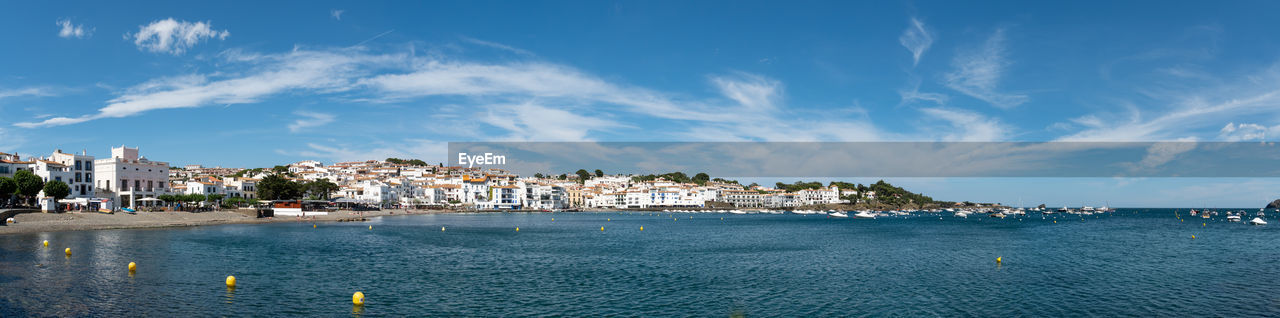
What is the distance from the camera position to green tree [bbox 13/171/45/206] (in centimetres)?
6116

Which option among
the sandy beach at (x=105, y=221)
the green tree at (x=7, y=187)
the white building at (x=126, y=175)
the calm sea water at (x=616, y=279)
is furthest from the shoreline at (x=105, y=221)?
the white building at (x=126, y=175)

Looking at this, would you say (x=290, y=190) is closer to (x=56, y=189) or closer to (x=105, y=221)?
(x=56, y=189)

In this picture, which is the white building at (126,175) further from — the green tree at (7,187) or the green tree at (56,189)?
the green tree at (7,187)

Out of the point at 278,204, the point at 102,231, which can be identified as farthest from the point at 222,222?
the point at 278,204

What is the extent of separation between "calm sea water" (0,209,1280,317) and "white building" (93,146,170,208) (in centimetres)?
4337

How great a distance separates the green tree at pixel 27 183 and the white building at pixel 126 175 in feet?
45.5

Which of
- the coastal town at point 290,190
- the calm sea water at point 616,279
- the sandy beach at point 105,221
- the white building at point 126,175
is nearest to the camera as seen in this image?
the calm sea water at point 616,279

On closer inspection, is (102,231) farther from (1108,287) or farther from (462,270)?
(1108,287)

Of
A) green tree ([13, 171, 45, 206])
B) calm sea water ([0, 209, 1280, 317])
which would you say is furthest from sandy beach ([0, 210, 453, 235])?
green tree ([13, 171, 45, 206])

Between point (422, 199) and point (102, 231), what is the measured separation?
10182 centimetres

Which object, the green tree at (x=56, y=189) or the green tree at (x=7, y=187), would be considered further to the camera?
the green tree at (x=56, y=189)

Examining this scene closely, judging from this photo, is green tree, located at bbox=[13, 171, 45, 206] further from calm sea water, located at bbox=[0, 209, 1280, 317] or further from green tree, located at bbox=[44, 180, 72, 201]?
calm sea water, located at bbox=[0, 209, 1280, 317]

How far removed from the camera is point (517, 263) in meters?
32.5

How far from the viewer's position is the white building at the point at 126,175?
7969 cm
